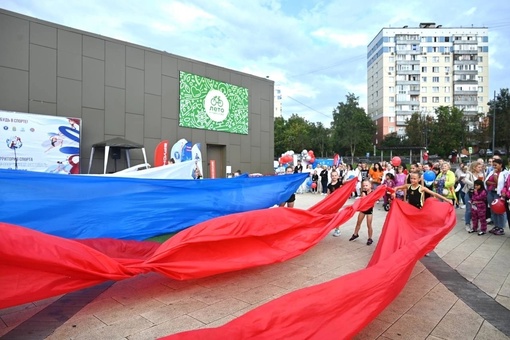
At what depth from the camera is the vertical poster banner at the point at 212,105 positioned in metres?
16.7

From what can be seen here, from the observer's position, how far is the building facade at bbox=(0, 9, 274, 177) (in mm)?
11727

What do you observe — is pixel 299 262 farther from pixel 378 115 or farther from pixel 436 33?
pixel 436 33

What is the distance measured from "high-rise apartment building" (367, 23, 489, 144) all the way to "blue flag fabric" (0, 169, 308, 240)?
219 ft

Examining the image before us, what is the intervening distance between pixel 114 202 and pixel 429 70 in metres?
76.1

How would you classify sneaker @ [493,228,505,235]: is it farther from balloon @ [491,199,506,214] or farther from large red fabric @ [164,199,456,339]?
large red fabric @ [164,199,456,339]

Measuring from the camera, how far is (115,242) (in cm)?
427

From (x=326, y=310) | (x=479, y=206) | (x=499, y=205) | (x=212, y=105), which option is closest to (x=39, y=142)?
(x=212, y=105)

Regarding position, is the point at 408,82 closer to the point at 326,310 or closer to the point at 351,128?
the point at 351,128

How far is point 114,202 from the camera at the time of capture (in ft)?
14.5

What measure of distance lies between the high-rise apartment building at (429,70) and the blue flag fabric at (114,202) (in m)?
66.8

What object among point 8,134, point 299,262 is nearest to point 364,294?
point 299,262

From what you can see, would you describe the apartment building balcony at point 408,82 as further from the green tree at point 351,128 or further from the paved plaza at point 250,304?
the paved plaza at point 250,304

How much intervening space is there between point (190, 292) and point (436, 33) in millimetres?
78198

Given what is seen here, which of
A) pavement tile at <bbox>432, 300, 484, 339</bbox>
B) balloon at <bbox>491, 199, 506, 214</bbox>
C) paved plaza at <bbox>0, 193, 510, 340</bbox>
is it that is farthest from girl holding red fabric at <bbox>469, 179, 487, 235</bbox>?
pavement tile at <bbox>432, 300, 484, 339</bbox>
